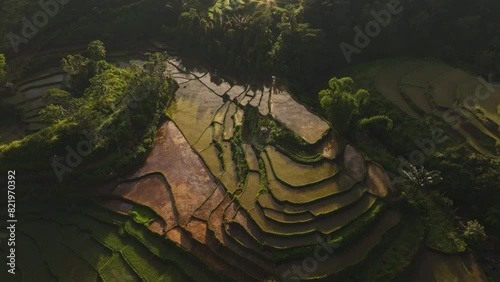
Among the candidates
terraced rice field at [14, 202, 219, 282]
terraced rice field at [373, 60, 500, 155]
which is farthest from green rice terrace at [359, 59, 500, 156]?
terraced rice field at [14, 202, 219, 282]

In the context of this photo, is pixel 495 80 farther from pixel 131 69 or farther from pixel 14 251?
A: pixel 14 251

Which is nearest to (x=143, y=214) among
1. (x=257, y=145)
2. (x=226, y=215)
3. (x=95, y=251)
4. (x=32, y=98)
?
(x=95, y=251)

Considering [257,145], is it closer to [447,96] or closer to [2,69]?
[447,96]

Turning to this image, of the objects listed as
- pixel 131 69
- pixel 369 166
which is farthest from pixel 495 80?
pixel 131 69
